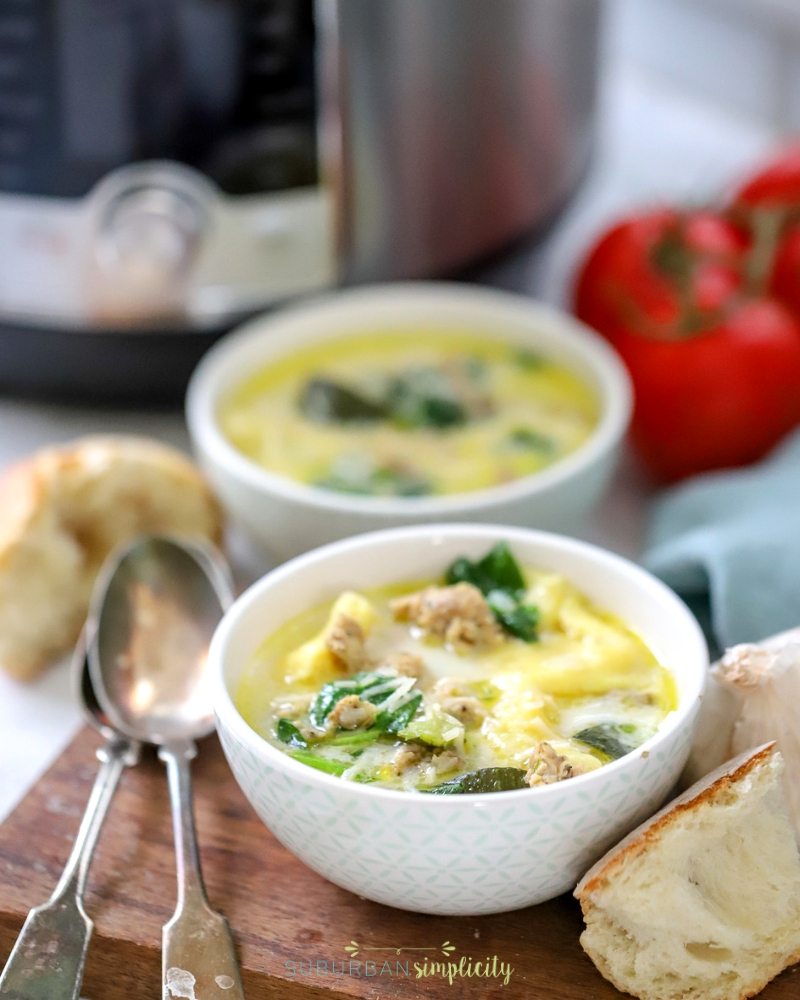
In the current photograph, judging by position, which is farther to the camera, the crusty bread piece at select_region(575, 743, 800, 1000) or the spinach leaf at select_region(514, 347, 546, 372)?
Answer: the spinach leaf at select_region(514, 347, 546, 372)

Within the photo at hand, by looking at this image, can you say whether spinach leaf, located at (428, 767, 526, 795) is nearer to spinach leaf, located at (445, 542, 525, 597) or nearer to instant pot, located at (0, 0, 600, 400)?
spinach leaf, located at (445, 542, 525, 597)

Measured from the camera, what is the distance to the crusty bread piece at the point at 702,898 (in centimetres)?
70

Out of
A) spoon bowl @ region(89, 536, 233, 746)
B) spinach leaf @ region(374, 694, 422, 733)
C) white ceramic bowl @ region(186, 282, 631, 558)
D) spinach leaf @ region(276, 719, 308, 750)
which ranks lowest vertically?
spoon bowl @ region(89, 536, 233, 746)

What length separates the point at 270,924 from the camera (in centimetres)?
76

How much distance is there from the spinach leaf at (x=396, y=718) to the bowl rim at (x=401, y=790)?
2.1 inches

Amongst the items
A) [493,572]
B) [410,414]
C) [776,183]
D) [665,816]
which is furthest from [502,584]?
[776,183]

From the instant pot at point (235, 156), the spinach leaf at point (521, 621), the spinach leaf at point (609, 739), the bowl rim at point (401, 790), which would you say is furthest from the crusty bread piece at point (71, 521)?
the spinach leaf at point (609, 739)

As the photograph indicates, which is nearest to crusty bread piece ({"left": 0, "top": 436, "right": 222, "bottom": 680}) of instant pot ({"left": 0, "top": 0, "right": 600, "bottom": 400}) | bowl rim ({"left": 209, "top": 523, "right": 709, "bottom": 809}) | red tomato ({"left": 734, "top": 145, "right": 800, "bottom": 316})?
instant pot ({"left": 0, "top": 0, "right": 600, "bottom": 400})

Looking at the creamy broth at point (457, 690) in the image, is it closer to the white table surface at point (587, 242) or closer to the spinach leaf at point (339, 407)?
the white table surface at point (587, 242)

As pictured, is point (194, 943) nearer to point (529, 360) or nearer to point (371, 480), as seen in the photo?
point (371, 480)

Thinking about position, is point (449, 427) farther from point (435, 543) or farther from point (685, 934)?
point (685, 934)

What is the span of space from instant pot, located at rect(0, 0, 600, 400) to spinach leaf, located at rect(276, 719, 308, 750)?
0.57 m

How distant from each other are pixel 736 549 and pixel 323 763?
1.40 ft

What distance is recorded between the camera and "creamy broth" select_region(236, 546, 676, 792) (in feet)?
2.43
